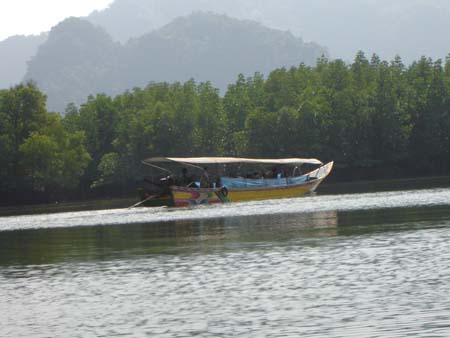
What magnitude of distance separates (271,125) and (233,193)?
51452mm

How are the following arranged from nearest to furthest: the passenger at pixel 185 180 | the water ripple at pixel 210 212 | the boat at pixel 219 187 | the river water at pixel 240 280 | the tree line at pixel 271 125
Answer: the river water at pixel 240 280 < the water ripple at pixel 210 212 < the boat at pixel 219 187 < the passenger at pixel 185 180 < the tree line at pixel 271 125

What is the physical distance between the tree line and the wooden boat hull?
3780cm

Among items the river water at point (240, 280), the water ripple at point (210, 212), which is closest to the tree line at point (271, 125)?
the water ripple at point (210, 212)

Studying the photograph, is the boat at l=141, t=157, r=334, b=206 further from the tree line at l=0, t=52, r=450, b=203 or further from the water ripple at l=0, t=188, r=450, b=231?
the tree line at l=0, t=52, r=450, b=203

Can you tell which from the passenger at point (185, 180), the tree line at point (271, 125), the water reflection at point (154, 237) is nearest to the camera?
the water reflection at point (154, 237)

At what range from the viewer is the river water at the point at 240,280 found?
2069 cm

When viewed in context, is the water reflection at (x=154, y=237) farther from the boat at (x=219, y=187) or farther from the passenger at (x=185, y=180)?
the passenger at (x=185, y=180)

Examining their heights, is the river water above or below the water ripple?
below

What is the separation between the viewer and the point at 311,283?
25469 mm

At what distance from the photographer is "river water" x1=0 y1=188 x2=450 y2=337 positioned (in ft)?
67.9

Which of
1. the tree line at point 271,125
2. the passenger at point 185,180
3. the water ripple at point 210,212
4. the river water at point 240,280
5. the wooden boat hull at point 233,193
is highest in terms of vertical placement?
the tree line at point 271,125

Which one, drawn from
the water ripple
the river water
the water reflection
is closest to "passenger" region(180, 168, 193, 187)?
the water ripple

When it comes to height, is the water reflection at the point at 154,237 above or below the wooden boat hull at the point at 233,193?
below

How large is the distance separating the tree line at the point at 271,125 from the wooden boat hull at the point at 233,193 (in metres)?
37.8
